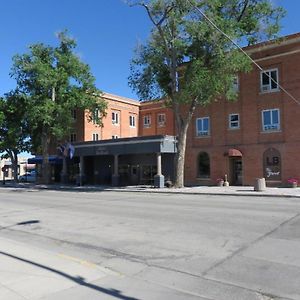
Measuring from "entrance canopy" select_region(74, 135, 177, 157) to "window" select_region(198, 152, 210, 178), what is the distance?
2381 millimetres

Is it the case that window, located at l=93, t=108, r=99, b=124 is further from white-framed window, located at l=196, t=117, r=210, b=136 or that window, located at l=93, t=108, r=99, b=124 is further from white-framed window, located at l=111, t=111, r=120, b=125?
white-framed window, located at l=196, t=117, r=210, b=136

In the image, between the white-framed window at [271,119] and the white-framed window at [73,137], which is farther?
the white-framed window at [73,137]

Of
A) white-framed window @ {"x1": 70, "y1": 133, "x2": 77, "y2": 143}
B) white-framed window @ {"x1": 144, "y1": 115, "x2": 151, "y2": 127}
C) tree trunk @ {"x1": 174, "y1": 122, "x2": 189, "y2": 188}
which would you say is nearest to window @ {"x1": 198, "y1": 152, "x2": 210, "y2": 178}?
tree trunk @ {"x1": 174, "y1": 122, "x2": 189, "y2": 188}

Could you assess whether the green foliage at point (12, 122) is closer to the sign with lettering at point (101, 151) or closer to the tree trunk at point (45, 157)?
the tree trunk at point (45, 157)

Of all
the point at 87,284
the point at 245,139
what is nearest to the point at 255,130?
the point at 245,139

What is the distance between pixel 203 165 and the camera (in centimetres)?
3819

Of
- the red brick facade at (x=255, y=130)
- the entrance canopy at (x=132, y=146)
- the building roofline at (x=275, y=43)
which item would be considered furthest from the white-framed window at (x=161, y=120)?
the building roofline at (x=275, y=43)

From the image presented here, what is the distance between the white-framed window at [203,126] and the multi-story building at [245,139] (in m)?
0.08

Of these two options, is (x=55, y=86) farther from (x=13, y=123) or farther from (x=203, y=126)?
(x=203, y=126)

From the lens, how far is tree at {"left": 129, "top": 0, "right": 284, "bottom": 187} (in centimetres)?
3006

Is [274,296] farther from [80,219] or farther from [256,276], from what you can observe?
[80,219]

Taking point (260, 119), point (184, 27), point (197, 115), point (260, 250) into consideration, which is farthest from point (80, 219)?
point (197, 115)

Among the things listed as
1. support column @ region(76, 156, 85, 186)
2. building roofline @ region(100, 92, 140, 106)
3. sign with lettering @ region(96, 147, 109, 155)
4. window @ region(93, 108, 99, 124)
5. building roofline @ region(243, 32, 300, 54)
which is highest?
building roofline @ region(243, 32, 300, 54)

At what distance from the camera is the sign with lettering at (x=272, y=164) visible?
109ft
